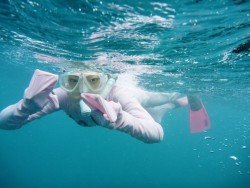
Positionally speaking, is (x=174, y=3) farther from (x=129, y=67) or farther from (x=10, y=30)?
(x=129, y=67)

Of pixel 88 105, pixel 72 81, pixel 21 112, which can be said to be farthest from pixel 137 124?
pixel 21 112

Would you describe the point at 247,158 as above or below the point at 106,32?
above

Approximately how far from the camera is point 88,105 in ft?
17.6

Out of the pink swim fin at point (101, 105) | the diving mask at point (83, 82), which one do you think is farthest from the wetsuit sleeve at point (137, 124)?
the diving mask at point (83, 82)

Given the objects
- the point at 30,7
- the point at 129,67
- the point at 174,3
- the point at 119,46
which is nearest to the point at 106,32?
the point at 119,46

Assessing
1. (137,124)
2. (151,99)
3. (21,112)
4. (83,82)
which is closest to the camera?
(137,124)

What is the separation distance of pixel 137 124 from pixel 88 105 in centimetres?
140

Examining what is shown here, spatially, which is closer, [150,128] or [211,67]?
[150,128]

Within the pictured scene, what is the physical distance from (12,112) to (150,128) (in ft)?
11.5

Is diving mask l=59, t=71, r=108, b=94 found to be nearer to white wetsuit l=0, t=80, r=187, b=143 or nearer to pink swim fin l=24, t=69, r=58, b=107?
white wetsuit l=0, t=80, r=187, b=143

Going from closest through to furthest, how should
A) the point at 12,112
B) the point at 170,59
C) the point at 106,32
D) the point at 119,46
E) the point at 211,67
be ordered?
the point at 12,112
the point at 106,32
the point at 119,46
the point at 170,59
the point at 211,67

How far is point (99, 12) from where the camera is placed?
303 inches

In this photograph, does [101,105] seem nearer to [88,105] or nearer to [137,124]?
[88,105]

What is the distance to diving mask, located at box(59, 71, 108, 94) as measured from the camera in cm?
672
